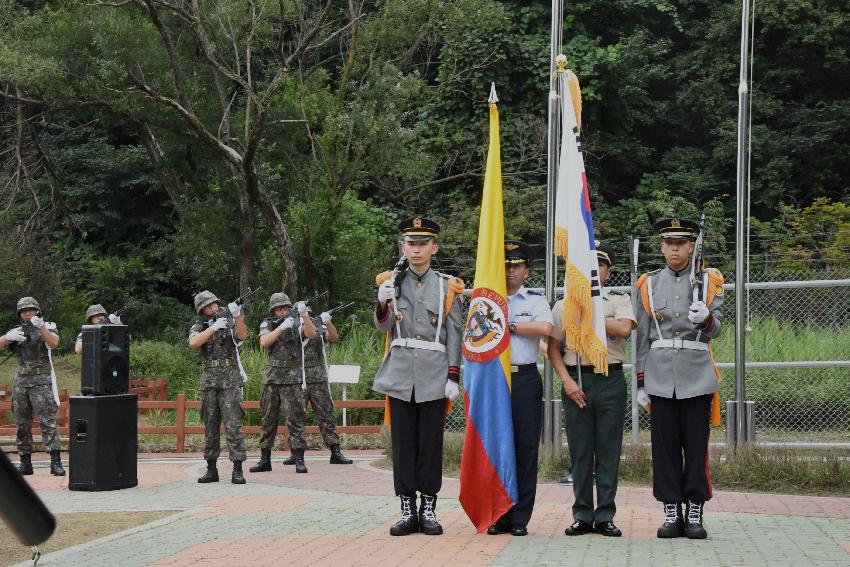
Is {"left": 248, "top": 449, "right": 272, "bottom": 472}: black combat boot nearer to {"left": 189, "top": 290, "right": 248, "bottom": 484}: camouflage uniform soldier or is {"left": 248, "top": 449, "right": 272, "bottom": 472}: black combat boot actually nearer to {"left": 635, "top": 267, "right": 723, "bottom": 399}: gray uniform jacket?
{"left": 189, "top": 290, "right": 248, "bottom": 484}: camouflage uniform soldier

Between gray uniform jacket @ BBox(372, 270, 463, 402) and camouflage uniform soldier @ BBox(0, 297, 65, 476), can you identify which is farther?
camouflage uniform soldier @ BBox(0, 297, 65, 476)

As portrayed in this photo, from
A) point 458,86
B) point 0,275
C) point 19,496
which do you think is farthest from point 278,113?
point 19,496

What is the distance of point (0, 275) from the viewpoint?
26.0m

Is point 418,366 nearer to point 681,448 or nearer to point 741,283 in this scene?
point 681,448

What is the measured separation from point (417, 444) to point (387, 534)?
0.66 metres

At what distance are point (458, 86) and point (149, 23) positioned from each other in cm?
782

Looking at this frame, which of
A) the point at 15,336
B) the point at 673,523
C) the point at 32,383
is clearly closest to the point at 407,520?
the point at 673,523

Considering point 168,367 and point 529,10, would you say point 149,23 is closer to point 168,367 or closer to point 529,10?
point 168,367

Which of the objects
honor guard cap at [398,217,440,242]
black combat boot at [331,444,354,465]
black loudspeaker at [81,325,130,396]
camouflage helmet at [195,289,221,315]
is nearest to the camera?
honor guard cap at [398,217,440,242]

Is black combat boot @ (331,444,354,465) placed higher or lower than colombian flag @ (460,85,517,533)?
lower

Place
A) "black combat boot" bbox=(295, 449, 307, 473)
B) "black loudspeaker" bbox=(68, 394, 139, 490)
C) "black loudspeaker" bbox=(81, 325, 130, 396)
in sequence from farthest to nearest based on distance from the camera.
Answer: "black combat boot" bbox=(295, 449, 307, 473) < "black loudspeaker" bbox=(81, 325, 130, 396) < "black loudspeaker" bbox=(68, 394, 139, 490)

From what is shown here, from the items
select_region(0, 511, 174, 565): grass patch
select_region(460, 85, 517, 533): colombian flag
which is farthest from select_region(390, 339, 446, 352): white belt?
select_region(0, 511, 174, 565): grass patch

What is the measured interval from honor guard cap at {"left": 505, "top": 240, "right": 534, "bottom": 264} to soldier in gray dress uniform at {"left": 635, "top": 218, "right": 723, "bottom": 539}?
35.2 inches

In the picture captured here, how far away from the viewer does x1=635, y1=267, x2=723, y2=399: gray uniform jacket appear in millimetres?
7945
